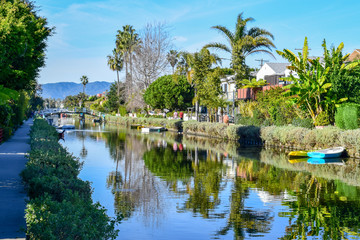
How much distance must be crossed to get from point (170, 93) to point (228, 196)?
176 feet

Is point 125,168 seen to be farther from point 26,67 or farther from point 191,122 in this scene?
point 191,122

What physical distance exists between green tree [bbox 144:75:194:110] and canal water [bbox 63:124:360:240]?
138ft

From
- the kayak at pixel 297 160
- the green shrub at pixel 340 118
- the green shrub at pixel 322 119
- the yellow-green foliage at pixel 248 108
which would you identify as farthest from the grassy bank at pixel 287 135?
the kayak at pixel 297 160

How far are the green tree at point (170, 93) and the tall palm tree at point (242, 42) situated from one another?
24901 millimetres

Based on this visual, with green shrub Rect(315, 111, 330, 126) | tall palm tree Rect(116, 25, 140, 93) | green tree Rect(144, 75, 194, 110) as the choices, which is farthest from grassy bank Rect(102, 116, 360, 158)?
Result: tall palm tree Rect(116, 25, 140, 93)

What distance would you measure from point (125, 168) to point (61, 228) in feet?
51.9

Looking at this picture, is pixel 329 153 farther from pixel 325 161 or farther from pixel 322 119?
pixel 322 119

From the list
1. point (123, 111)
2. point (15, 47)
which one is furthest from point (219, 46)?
point (123, 111)

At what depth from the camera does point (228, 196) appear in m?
14.7

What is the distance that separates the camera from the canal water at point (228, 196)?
10633 mm

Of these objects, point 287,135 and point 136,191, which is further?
point 287,135

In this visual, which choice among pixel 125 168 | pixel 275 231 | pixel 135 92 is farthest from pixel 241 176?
pixel 135 92

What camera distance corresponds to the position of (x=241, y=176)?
19344 millimetres

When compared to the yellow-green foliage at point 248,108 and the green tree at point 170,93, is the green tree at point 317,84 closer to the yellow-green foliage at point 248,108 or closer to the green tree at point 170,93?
the yellow-green foliage at point 248,108
